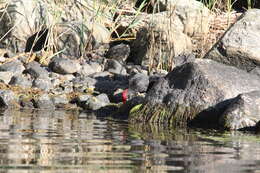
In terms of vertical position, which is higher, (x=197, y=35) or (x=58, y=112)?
(x=197, y=35)

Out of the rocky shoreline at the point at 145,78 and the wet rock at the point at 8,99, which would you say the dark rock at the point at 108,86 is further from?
the wet rock at the point at 8,99

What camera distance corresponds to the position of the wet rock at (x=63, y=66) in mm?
13977

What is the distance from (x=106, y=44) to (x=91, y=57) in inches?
26.9

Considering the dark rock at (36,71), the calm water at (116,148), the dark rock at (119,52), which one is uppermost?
the dark rock at (119,52)

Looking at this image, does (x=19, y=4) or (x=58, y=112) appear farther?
(x=19, y=4)

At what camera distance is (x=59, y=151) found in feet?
19.1

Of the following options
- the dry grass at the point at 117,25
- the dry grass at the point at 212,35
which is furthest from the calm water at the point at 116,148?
the dry grass at the point at 212,35

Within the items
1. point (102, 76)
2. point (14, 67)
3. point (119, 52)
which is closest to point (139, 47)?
point (119, 52)

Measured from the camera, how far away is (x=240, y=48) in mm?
11102

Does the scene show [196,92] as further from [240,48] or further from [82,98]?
[82,98]

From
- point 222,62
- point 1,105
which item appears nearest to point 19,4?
point 1,105

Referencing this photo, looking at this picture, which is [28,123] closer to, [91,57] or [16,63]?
[16,63]

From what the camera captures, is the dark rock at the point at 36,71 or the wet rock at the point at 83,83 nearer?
the wet rock at the point at 83,83

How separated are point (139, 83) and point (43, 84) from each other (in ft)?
5.97
